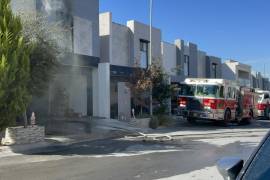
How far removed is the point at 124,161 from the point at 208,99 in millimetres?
15195

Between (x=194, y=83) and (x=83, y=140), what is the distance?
455 inches

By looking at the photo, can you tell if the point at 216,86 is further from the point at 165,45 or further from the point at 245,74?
the point at 245,74

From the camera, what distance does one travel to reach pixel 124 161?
12352 mm

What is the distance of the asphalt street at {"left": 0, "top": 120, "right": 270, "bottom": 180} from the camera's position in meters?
10.2

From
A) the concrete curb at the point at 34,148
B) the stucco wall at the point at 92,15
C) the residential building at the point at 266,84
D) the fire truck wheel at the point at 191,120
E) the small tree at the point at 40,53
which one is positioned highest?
the stucco wall at the point at 92,15

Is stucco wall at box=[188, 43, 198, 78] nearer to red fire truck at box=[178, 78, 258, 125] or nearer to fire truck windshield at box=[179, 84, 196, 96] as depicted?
red fire truck at box=[178, 78, 258, 125]

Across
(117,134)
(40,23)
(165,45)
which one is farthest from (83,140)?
(165,45)

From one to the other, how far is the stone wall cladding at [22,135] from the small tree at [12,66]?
0.60 m

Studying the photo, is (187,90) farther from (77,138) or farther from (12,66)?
(12,66)

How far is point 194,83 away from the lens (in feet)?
90.0

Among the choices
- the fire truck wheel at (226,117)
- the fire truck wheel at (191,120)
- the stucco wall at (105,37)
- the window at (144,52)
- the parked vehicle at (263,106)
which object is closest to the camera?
the fire truck wheel at (226,117)

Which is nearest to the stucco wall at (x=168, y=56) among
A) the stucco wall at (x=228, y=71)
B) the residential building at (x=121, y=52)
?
the residential building at (x=121, y=52)

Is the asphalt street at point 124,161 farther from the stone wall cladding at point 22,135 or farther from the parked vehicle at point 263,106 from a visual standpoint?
the parked vehicle at point 263,106

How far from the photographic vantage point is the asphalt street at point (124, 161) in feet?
33.5
